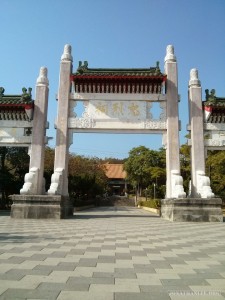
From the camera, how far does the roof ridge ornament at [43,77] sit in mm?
19250

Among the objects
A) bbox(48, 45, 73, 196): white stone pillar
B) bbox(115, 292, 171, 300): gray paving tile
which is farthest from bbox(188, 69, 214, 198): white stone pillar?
bbox(115, 292, 171, 300): gray paving tile

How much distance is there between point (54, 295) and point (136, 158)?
49.4 meters

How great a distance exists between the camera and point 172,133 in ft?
61.2

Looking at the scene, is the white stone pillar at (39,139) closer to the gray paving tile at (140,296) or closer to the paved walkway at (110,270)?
the paved walkway at (110,270)

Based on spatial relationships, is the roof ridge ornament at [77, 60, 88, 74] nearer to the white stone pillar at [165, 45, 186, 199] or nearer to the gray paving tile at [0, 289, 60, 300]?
the white stone pillar at [165, 45, 186, 199]

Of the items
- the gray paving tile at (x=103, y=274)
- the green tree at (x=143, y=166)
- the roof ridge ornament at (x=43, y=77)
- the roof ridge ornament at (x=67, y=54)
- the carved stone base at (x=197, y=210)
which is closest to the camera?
the gray paving tile at (x=103, y=274)

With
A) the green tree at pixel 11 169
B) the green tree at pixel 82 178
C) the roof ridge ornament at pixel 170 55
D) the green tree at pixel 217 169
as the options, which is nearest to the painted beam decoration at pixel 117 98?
the roof ridge ornament at pixel 170 55

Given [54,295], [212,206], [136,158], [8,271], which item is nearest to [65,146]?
[212,206]

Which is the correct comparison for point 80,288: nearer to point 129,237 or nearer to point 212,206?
point 129,237

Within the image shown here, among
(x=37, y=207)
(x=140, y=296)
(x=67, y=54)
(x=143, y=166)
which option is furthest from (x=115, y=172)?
(x=140, y=296)

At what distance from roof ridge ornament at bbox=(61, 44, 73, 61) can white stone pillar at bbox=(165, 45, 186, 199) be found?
6.23 metres

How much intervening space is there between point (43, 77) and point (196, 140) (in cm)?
1022

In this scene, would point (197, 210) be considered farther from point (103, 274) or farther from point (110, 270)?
point (103, 274)

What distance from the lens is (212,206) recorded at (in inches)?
644
